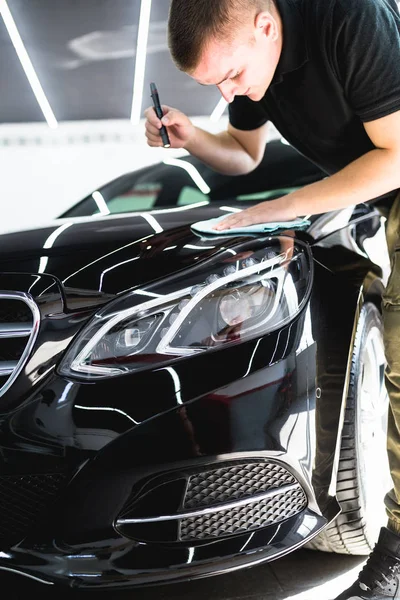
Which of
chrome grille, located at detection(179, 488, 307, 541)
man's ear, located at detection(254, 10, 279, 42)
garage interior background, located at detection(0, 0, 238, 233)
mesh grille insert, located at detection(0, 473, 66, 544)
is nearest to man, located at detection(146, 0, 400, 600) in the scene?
man's ear, located at detection(254, 10, 279, 42)

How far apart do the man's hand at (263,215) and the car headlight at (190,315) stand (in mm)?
165

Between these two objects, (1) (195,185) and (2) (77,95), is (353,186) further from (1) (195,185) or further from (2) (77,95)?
(2) (77,95)

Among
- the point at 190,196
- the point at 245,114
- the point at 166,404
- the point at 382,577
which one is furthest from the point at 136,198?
the point at 382,577

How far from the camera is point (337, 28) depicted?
1436 millimetres

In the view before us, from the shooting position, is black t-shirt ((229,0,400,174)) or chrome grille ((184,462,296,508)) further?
black t-shirt ((229,0,400,174))

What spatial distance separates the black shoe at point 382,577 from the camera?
4.90 ft

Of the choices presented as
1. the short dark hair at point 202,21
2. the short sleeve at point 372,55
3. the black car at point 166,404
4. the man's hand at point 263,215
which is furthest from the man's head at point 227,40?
the black car at point 166,404

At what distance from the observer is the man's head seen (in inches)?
55.6

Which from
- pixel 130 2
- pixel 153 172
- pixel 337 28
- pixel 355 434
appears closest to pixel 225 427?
pixel 355 434

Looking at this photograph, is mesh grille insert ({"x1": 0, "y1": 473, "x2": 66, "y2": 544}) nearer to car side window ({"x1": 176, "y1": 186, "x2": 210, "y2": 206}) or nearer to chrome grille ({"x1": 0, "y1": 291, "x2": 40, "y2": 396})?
chrome grille ({"x1": 0, "y1": 291, "x2": 40, "y2": 396})

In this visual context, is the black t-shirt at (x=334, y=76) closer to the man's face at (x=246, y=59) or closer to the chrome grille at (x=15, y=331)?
the man's face at (x=246, y=59)

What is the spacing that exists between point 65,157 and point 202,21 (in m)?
5.97

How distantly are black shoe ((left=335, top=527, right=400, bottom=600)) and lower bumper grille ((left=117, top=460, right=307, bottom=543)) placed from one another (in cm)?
31

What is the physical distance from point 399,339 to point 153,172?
135 cm
